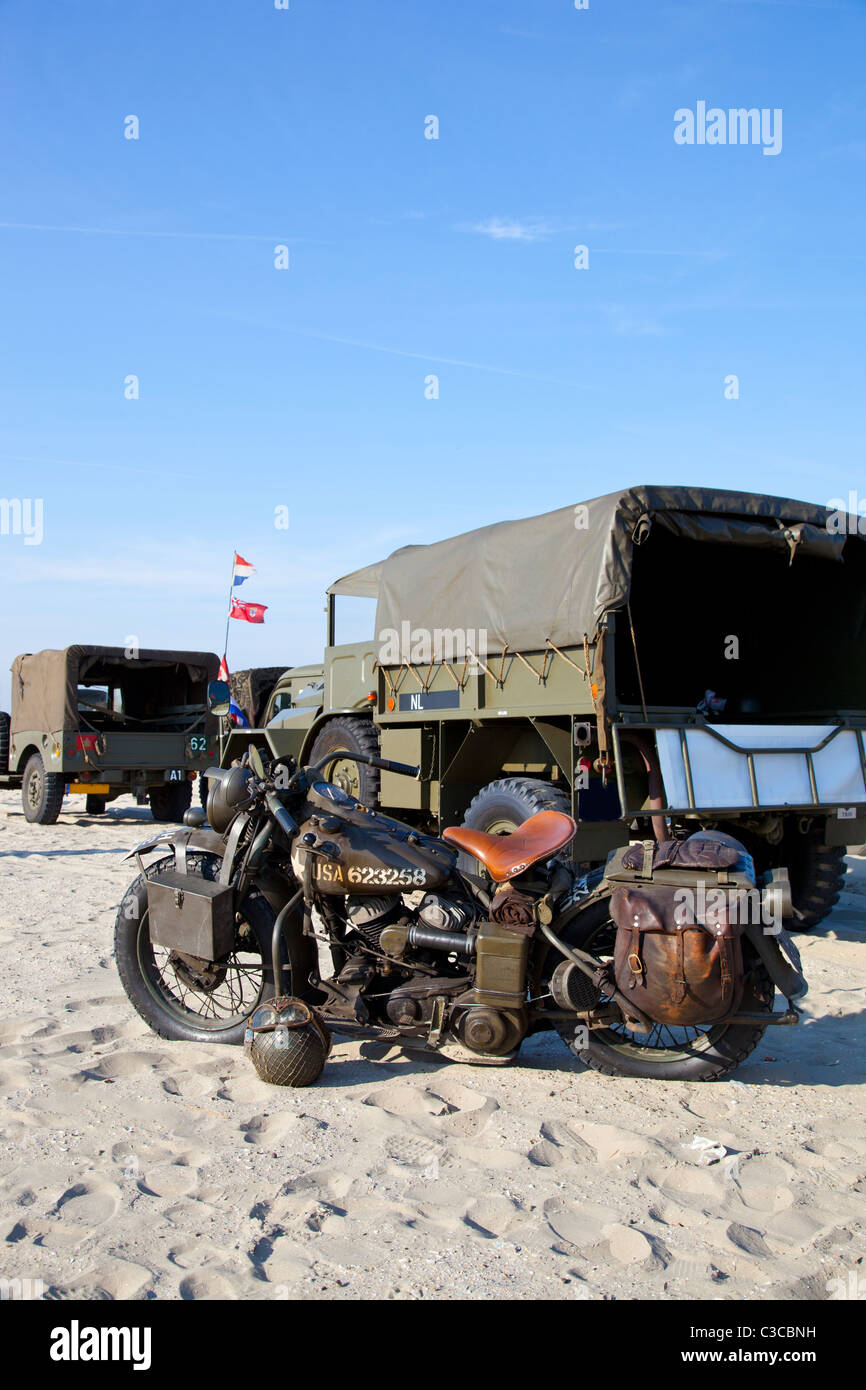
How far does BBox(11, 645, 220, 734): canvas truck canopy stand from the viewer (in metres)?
13.2

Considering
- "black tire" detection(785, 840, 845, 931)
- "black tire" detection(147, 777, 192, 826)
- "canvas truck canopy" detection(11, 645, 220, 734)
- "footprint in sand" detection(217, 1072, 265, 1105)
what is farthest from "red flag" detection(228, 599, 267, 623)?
"footprint in sand" detection(217, 1072, 265, 1105)

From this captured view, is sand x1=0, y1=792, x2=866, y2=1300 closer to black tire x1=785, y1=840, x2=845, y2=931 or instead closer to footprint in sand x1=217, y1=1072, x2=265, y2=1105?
footprint in sand x1=217, y1=1072, x2=265, y2=1105

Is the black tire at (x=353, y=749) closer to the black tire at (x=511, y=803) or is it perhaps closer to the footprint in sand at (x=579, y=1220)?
the black tire at (x=511, y=803)

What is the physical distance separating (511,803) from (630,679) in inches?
106

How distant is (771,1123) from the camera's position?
11.5 feet

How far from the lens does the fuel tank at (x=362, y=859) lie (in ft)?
12.8

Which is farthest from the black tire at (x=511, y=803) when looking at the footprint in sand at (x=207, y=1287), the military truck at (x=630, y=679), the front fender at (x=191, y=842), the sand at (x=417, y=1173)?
the footprint in sand at (x=207, y=1287)

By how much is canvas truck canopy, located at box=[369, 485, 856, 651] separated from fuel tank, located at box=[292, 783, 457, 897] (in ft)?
8.33

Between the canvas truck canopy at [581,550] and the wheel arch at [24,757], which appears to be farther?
the wheel arch at [24,757]

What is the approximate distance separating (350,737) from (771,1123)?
19.9 feet

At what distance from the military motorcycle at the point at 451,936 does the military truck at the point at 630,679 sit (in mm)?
1822

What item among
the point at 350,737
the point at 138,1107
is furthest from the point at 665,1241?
the point at 350,737
